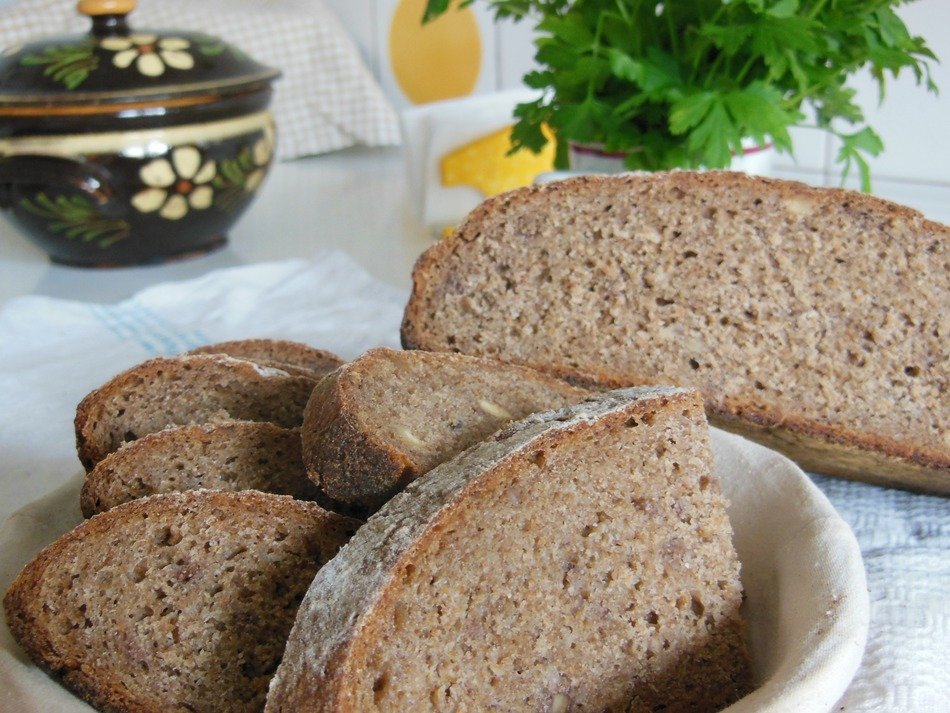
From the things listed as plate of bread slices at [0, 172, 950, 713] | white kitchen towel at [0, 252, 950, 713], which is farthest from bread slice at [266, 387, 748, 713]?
white kitchen towel at [0, 252, 950, 713]

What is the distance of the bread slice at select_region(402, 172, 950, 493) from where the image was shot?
177 centimetres

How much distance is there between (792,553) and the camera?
A: 4.60 ft

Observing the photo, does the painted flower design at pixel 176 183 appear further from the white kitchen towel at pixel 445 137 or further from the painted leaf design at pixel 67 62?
the white kitchen towel at pixel 445 137

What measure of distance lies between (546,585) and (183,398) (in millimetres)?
736

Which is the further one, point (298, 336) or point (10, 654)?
point (298, 336)

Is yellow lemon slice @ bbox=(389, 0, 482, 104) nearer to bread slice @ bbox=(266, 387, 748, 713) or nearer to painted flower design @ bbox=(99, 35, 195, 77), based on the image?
painted flower design @ bbox=(99, 35, 195, 77)

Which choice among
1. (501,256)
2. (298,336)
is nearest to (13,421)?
(298,336)

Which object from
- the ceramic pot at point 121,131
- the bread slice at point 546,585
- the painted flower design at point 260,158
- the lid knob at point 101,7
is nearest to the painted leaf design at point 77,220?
the ceramic pot at point 121,131

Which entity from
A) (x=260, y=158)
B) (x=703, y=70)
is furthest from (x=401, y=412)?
(x=260, y=158)

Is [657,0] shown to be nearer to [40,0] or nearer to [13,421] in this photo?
[13,421]

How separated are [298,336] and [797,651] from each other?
199 cm

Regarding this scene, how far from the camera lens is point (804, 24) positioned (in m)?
2.06

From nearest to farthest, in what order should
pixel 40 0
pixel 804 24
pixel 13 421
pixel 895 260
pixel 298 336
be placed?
pixel 895 260 < pixel 804 24 < pixel 13 421 < pixel 298 336 < pixel 40 0

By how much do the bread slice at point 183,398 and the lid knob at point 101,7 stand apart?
6.23ft
